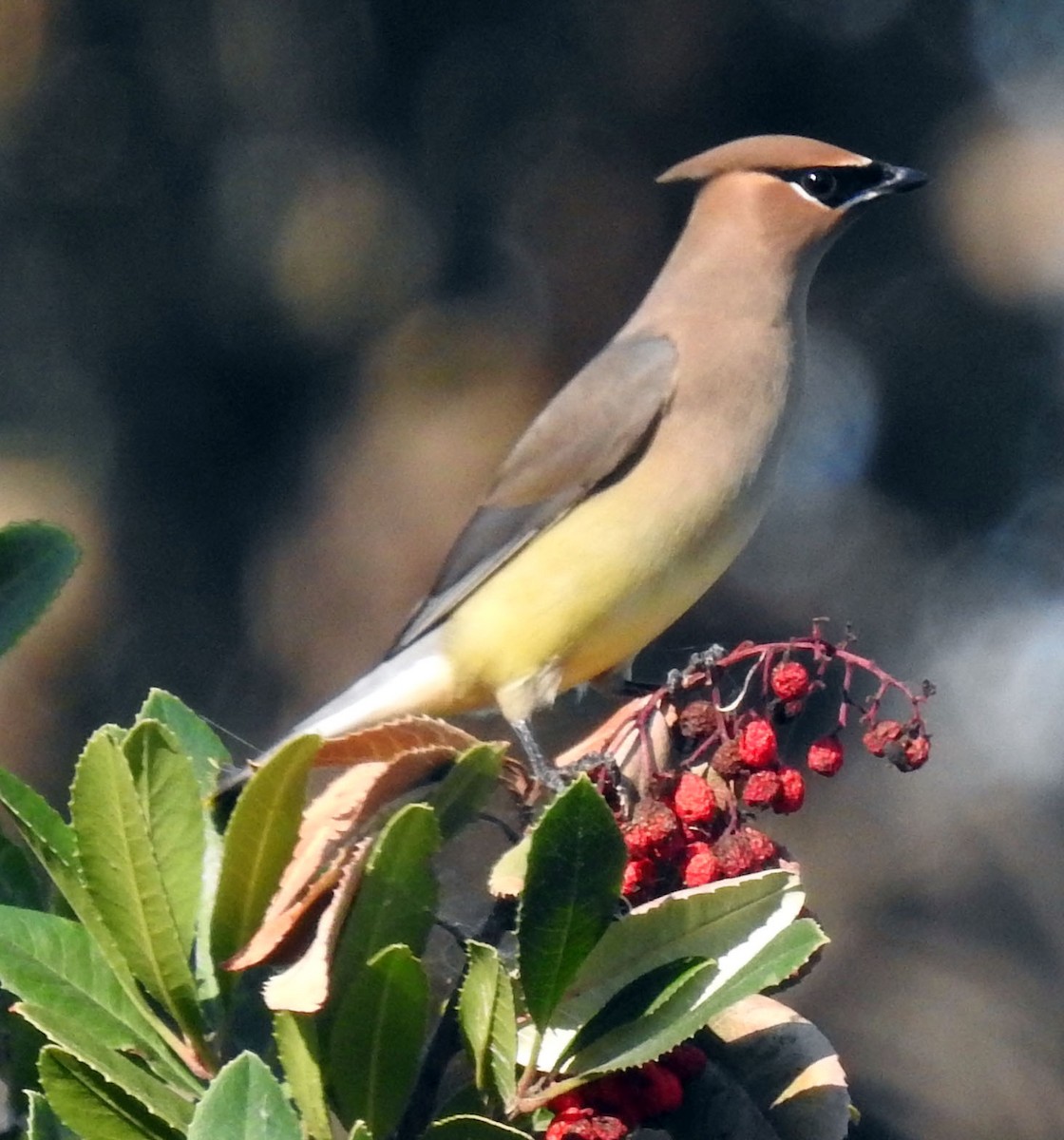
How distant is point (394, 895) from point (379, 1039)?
0.31ft

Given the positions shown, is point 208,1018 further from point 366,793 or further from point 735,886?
point 735,886

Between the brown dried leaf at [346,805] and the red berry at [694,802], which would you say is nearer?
the brown dried leaf at [346,805]

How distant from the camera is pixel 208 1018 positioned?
145 centimetres

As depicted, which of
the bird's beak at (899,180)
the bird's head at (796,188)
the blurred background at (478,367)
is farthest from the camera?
the blurred background at (478,367)

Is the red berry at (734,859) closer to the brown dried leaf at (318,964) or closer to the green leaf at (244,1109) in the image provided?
the brown dried leaf at (318,964)

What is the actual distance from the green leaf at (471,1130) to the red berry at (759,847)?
1.20 ft

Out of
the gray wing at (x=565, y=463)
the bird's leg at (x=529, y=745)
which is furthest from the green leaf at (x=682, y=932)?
the gray wing at (x=565, y=463)

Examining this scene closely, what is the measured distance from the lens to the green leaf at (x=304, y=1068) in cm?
127

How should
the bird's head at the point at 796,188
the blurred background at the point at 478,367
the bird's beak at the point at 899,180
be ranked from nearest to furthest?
the bird's beak at the point at 899,180
the bird's head at the point at 796,188
the blurred background at the point at 478,367

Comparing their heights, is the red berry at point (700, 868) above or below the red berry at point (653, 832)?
below

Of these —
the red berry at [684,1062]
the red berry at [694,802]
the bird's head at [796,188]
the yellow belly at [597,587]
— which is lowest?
the red berry at [684,1062]

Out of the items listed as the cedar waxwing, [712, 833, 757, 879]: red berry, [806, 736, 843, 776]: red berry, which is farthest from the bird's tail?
[712, 833, 757, 879]: red berry

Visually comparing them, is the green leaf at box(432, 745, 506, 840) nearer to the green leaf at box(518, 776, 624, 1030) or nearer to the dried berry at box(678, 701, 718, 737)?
the green leaf at box(518, 776, 624, 1030)

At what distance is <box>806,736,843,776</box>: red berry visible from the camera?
170 cm
